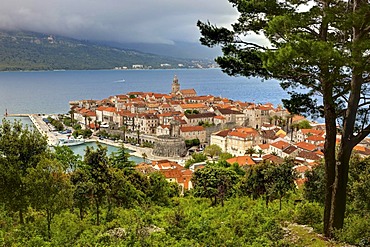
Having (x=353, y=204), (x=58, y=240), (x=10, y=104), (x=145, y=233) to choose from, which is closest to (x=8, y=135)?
(x=58, y=240)

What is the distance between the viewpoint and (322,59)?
7145mm

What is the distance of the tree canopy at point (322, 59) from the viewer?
284 inches

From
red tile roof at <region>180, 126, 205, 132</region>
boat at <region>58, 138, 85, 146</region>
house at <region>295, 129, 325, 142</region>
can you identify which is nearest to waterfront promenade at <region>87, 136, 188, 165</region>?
boat at <region>58, 138, 85, 146</region>

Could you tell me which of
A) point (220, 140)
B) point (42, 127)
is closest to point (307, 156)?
point (220, 140)

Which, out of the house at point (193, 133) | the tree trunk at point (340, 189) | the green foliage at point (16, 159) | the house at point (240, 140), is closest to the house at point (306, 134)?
the house at point (240, 140)

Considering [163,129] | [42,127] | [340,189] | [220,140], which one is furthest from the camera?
[42,127]

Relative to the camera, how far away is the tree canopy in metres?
7.21

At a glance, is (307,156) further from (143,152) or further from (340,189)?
(340,189)

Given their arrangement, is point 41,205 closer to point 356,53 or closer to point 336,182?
point 336,182

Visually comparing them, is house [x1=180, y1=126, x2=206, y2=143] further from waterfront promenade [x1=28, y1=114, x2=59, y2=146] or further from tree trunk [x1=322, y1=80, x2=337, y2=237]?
→ tree trunk [x1=322, y1=80, x2=337, y2=237]

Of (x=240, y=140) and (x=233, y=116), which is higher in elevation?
(x=233, y=116)

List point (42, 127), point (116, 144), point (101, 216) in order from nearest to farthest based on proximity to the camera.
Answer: point (101, 216) → point (116, 144) → point (42, 127)

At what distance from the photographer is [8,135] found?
34.9 ft

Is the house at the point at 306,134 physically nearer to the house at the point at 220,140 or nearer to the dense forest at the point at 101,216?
the house at the point at 220,140
